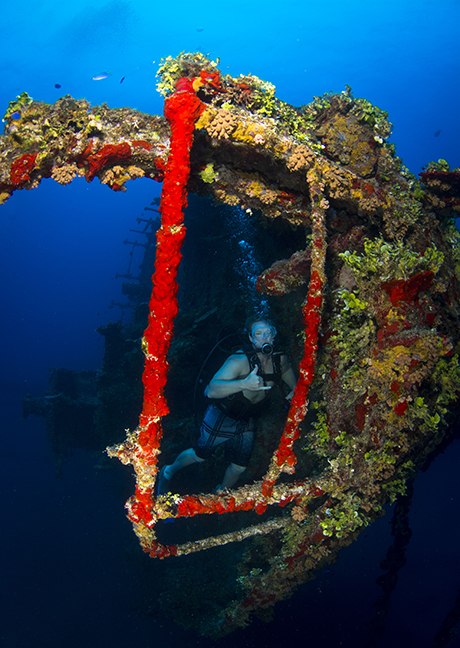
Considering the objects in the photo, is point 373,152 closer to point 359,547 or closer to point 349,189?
point 349,189

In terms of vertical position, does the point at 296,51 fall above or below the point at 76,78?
above

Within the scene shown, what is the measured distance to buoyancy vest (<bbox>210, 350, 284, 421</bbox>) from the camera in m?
4.16

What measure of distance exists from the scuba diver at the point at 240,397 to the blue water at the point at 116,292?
451cm

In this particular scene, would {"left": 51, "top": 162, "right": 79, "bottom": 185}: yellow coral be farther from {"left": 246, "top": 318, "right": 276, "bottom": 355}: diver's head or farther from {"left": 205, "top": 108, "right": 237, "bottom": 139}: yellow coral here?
{"left": 246, "top": 318, "right": 276, "bottom": 355}: diver's head

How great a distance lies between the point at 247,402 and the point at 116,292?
238 ft

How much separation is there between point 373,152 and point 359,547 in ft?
67.3

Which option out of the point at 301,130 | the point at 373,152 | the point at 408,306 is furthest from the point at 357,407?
the point at 301,130

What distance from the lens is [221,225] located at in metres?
7.95

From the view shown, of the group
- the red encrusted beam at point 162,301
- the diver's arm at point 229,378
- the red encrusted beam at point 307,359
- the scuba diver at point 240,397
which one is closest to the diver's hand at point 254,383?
the scuba diver at point 240,397

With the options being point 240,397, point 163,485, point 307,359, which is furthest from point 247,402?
point 163,485

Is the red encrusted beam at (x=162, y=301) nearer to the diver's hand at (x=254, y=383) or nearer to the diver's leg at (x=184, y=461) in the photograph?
the diver's hand at (x=254, y=383)

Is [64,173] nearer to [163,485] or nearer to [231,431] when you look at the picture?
[231,431]

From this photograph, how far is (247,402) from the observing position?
14.7 ft

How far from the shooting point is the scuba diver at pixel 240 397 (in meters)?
4.04
